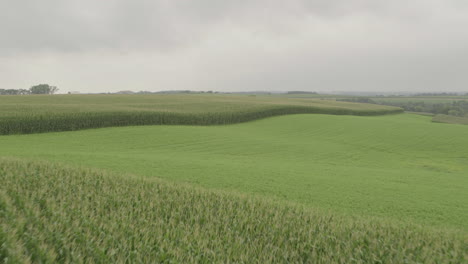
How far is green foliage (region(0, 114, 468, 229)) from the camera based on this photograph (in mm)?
7324

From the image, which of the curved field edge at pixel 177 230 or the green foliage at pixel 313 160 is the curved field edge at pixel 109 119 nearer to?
the green foliage at pixel 313 160

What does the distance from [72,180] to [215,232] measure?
3.61 meters

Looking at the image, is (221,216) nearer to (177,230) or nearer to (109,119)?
(177,230)

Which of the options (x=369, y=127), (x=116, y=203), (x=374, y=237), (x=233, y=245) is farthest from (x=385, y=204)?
(x=369, y=127)

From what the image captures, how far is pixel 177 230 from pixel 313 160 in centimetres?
1317

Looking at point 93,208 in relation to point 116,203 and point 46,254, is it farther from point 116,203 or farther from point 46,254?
point 46,254

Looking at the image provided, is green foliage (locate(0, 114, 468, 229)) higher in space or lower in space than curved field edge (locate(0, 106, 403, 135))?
lower

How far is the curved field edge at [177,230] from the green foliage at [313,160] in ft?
7.08

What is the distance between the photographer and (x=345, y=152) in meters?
18.4

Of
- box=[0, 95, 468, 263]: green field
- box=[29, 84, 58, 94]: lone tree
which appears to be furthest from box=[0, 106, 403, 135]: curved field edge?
box=[29, 84, 58, 94]: lone tree

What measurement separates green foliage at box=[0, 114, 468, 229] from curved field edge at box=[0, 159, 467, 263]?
2157mm

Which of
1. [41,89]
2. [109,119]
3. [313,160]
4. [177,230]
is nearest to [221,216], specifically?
[177,230]

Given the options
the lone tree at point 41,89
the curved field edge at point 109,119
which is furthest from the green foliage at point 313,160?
the lone tree at point 41,89

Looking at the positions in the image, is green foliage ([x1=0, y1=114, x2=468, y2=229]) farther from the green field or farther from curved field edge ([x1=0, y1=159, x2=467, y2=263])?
curved field edge ([x1=0, y1=159, x2=467, y2=263])
